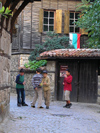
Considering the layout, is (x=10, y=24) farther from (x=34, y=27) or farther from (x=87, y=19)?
(x=34, y=27)

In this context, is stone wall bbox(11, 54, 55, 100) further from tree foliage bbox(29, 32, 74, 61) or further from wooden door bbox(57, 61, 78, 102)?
tree foliage bbox(29, 32, 74, 61)

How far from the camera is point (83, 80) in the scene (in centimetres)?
1258

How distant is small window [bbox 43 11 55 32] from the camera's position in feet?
56.6

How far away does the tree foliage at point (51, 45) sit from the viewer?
16.1 m

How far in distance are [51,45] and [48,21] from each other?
6.65 ft

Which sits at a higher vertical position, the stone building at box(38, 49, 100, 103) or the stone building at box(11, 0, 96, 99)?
the stone building at box(11, 0, 96, 99)

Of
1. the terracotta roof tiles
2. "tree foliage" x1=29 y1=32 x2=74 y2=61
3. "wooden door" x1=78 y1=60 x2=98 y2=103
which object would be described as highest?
"tree foliage" x1=29 y1=32 x2=74 y2=61

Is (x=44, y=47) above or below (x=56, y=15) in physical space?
below

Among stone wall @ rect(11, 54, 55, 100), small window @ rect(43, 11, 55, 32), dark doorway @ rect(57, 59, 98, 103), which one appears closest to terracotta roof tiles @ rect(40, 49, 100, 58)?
dark doorway @ rect(57, 59, 98, 103)

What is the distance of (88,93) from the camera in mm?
12500

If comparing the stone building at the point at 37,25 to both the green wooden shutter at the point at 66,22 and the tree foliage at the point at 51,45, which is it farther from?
the tree foliage at the point at 51,45

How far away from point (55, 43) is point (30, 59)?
189 cm

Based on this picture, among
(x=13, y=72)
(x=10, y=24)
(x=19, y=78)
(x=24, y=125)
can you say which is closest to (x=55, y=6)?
(x=13, y=72)

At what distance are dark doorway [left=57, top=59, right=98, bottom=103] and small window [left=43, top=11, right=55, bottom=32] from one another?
5299mm
